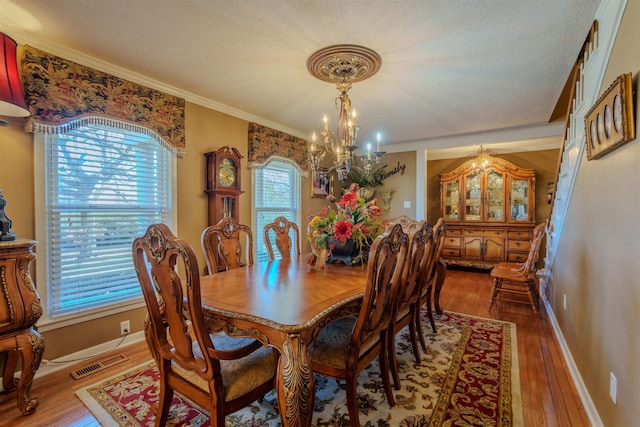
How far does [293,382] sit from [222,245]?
1490 mm

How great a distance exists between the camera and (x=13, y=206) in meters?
2.03

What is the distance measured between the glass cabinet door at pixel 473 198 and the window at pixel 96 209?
512 cm

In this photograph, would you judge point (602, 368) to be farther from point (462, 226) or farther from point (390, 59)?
point (462, 226)

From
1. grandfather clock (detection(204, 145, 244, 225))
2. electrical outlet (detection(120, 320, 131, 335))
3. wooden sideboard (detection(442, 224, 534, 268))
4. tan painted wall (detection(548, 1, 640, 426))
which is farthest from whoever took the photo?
wooden sideboard (detection(442, 224, 534, 268))

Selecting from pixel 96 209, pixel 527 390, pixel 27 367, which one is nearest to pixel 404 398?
pixel 527 390

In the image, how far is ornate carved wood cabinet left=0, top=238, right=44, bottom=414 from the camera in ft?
5.49

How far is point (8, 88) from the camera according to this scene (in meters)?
1.62

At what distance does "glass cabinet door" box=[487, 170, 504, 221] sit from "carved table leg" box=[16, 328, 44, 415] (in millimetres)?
6090

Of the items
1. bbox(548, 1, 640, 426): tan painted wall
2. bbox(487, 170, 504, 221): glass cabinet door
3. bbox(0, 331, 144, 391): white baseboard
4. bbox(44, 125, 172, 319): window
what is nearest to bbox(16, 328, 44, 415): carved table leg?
bbox(0, 331, 144, 391): white baseboard

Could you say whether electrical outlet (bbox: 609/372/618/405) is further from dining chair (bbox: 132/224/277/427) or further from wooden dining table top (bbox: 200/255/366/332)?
dining chair (bbox: 132/224/277/427)

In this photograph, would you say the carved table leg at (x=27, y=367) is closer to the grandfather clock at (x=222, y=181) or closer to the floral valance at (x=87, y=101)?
the floral valance at (x=87, y=101)

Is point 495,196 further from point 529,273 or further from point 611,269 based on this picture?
point 611,269

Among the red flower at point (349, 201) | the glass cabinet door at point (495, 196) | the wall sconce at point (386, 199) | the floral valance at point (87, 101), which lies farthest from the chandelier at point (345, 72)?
the glass cabinet door at point (495, 196)

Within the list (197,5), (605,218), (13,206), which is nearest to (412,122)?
(605,218)
